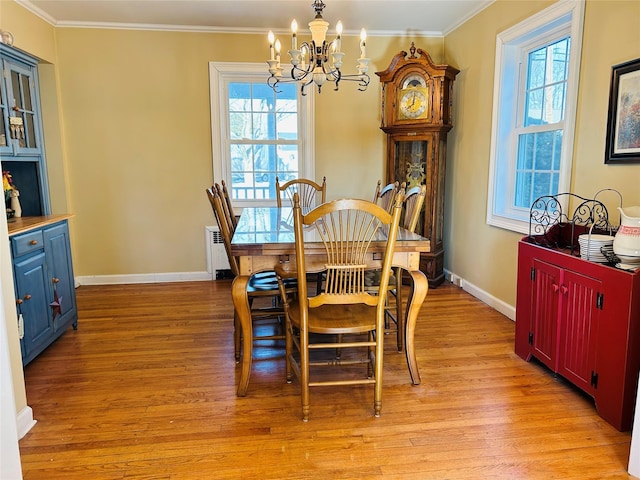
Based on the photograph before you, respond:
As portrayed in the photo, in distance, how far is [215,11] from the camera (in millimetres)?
3801

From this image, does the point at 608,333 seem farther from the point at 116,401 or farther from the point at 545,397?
the point at 116,401

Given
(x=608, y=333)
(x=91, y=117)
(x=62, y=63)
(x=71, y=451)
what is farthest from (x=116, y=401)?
(x=62, y=63)

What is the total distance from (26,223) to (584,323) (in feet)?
10.9

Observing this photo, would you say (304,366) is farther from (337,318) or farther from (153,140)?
(153,140)

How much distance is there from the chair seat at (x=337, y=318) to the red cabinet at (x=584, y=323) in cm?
99

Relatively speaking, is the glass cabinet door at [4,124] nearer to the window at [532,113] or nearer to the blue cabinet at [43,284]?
the blue cabinet at [43,284]

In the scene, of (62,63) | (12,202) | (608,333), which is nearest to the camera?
(608,333)

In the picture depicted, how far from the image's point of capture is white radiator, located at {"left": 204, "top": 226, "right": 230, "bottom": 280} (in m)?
4.54

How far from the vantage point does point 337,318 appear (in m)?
2.17

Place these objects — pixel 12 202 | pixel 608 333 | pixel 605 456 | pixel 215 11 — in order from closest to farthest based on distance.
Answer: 1. pixel 605 456
2. pixel 608 333
3. pixel 12 202
4. pixel 215 11

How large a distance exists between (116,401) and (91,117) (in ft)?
10.0

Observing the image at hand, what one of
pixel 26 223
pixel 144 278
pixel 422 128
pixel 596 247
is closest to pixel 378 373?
pixel 596 247

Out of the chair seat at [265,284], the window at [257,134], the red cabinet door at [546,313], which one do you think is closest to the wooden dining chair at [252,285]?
the chair seat at [265,284]

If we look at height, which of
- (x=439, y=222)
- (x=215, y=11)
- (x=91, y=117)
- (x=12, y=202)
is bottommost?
(x=439, y=222)
